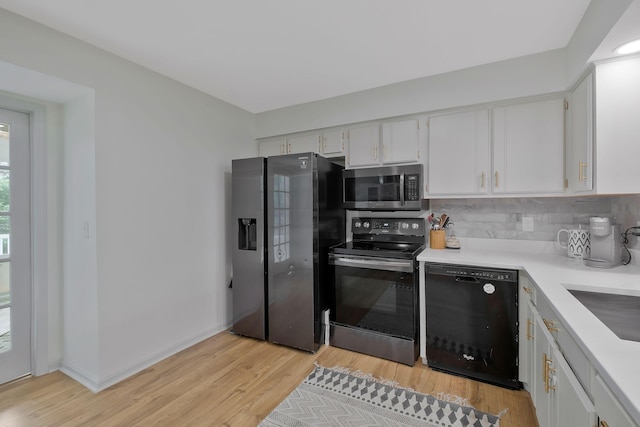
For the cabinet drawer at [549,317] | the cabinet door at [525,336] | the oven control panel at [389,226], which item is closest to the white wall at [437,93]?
the oven control panel at [389,226]

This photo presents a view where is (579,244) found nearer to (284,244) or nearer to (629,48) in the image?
(629,48)

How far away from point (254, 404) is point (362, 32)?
8.23 feet

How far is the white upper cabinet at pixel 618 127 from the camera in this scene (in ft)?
5.18

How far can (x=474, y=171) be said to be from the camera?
236 cm

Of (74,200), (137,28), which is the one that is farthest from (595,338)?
(74,200)

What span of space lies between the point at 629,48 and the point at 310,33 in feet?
5.68

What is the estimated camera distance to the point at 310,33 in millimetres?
1854

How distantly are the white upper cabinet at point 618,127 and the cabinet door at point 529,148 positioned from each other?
458 mm

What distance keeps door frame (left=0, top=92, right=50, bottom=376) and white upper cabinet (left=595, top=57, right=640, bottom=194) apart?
3.71 m

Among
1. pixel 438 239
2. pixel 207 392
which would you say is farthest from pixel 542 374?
pixel 207 392

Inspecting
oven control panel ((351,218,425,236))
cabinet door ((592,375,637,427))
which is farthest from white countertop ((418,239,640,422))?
oven control panel ((351,218,425,236))

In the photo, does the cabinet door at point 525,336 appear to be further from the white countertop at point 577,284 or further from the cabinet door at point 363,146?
the cabinet door at point 363,146

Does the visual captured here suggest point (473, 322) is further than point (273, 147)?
No

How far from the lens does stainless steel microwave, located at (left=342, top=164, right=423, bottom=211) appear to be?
249cm
